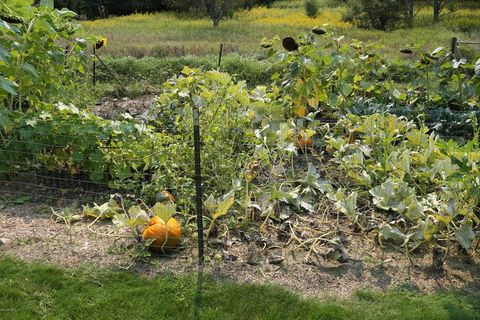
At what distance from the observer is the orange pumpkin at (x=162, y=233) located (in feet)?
11.8

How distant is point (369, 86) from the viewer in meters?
6.18

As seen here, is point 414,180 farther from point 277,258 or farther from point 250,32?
point 250,32

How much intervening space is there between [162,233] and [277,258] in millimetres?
708

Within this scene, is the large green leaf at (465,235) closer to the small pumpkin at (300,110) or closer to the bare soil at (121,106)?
the small pumpkin at (300,110)

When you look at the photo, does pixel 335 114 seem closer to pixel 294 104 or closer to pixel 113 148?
pixel 294 104

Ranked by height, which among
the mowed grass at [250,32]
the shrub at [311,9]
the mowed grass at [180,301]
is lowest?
the mowed grass at [180,301]

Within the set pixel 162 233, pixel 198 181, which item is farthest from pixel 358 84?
pixel 162 233

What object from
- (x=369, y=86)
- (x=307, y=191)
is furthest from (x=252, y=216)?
(x=369, y=86)

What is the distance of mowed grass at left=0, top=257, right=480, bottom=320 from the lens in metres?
3.20

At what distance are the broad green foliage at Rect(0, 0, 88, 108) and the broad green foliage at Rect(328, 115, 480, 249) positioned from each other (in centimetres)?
224

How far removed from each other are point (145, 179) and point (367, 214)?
1681 mm

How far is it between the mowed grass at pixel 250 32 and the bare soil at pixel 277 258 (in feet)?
9.67

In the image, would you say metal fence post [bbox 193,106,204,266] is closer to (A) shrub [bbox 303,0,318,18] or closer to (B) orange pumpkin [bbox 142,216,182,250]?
(B) orange pumpkin [bbox 142,216,182,250]

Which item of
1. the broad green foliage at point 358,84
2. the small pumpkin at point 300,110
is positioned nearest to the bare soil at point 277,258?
the small pumpkin at point 300,110
